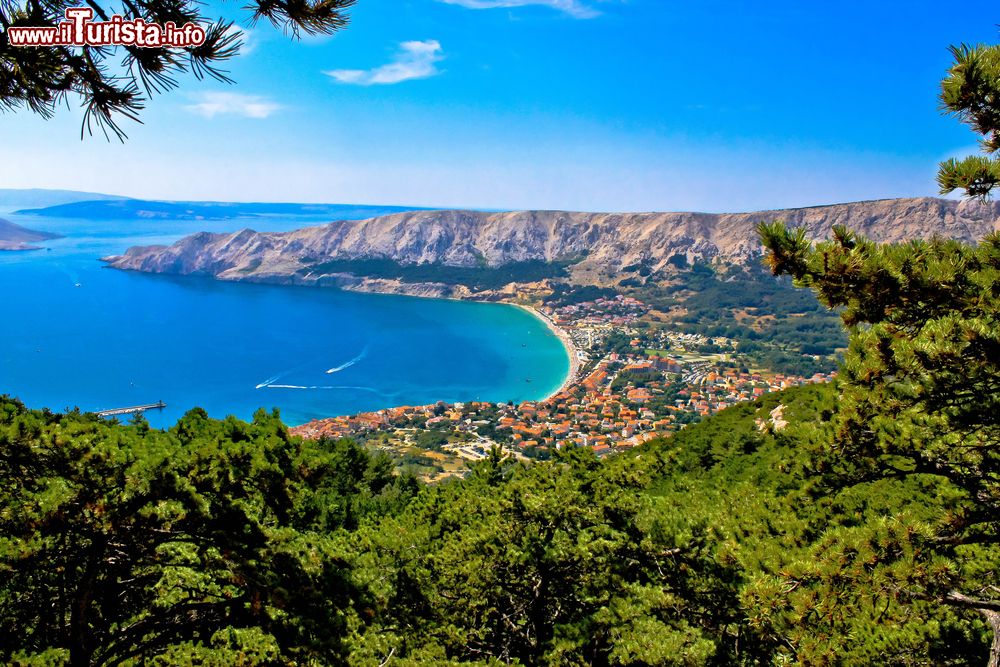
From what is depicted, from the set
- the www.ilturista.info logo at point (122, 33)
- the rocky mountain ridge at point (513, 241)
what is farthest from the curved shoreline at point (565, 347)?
the www.ilturista.info logo at point (122, 33)

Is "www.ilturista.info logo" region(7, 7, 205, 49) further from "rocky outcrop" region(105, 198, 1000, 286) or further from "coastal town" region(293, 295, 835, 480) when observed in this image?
"rocky outcrop" region(105, 198, 1000, 286)

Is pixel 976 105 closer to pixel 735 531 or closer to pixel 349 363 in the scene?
pixel 735 531

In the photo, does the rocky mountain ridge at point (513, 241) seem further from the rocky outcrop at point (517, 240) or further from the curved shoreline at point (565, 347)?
the curved shoreline at point (565, 347)

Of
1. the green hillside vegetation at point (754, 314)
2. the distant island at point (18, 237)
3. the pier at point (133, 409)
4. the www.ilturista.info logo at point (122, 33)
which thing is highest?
the distant island at point (18, 237)

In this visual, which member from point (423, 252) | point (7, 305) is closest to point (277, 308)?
point (7, 305)

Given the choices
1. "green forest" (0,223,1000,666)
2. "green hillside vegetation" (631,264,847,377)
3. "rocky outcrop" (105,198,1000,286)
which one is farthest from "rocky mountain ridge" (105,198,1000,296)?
"green forest" (0,223,1000,666)

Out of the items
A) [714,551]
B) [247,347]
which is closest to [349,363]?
[247,347]
